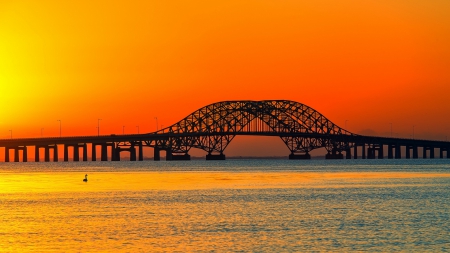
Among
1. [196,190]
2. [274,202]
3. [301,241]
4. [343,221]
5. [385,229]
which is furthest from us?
[196,190]

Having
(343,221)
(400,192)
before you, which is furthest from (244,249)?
(400,192)

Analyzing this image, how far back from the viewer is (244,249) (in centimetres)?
3919

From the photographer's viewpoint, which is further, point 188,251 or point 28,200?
point 28,200

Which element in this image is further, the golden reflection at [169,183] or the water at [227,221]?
the golden reflection at [169,183]

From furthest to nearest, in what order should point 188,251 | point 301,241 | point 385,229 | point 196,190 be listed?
1. point 196,190
2. point 385,229
3. point 301,241
4. point 188,251

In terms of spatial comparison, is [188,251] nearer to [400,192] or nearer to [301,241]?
[301,241]

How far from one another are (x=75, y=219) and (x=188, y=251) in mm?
17196

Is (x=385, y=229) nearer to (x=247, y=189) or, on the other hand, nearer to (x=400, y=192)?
(x=400, y=192)

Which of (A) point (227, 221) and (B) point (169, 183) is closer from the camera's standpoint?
(A) point (227, 221)

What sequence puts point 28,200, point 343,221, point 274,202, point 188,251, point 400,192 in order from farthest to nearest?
point 400,192 < point 28,200 < point 274,202 < point 343,221 < point 188,251

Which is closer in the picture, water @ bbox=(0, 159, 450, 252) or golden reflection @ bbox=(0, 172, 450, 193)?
water @ bbox=(0, 159, 450, 252)

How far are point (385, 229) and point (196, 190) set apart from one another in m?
41.1

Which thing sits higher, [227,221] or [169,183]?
[169,183]

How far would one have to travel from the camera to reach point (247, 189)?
87688mm
